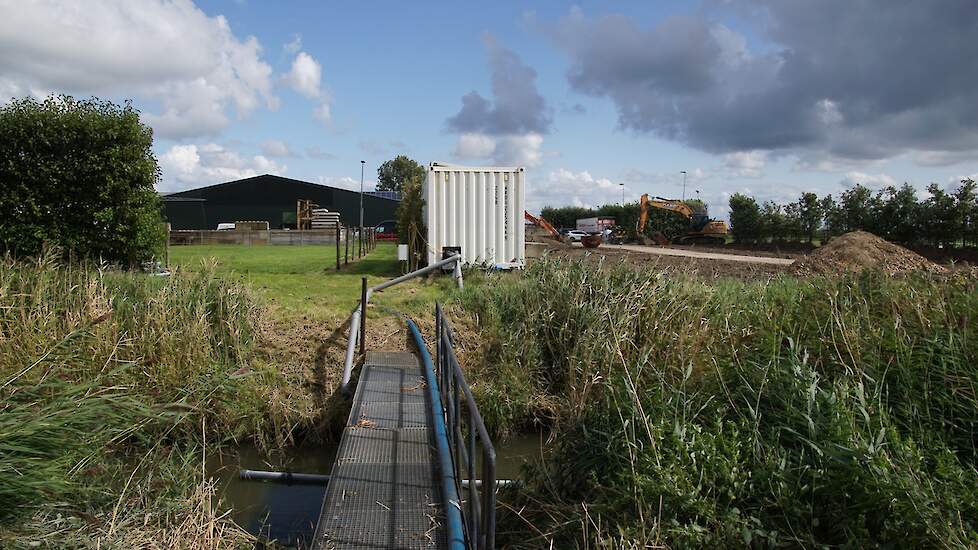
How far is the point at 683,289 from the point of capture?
8664mm

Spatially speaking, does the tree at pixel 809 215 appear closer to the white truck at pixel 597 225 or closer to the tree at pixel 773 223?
the tree at pixel 773 223

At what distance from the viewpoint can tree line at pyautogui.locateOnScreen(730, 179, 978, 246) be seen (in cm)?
2286

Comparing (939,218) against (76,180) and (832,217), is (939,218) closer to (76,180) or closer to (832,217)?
(832,217)

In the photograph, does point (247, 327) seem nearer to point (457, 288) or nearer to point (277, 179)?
point (457, 288)

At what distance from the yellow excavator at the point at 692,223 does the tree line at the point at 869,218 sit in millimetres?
782

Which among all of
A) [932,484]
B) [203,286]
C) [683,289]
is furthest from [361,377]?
[932,484]

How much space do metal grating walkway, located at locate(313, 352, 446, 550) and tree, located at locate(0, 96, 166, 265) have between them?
502 centimetres

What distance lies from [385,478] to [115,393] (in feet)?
7.18

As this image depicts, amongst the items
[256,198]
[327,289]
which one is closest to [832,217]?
[327,289]

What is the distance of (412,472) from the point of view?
5316 millimetres

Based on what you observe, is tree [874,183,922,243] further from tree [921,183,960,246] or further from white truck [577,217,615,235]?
white truck [577,217,615,235]

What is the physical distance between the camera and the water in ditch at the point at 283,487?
19.5 ft

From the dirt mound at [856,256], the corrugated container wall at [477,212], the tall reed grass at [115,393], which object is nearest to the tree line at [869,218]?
the dirt mound at [856,256]

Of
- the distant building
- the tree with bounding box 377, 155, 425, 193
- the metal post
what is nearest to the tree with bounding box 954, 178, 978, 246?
the metal post
